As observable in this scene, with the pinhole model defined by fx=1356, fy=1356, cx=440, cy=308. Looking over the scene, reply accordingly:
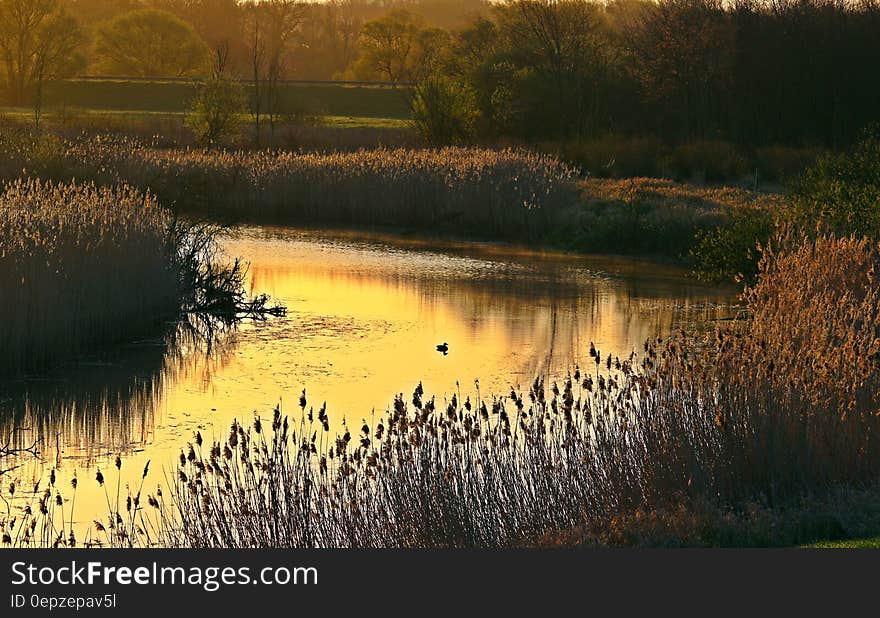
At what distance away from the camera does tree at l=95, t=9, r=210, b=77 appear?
8388 cm

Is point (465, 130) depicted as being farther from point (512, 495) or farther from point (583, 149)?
point (512, 495)

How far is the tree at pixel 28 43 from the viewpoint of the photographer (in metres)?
69.8

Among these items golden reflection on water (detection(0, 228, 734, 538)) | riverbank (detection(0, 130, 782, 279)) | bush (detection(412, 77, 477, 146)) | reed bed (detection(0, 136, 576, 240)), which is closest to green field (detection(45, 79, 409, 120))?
bush (detection(412, 77, 477, 146))

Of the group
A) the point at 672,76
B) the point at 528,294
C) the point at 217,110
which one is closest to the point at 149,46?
the point at 217,110

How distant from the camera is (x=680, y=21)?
41312 mm

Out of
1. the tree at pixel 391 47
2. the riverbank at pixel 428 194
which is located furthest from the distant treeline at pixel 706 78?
the tree at pixel 391 47

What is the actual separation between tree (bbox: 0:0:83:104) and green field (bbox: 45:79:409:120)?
141 cm

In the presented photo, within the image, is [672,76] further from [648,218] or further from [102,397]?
[102,397]

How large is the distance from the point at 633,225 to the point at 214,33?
84.2 m

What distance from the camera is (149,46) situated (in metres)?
84.2

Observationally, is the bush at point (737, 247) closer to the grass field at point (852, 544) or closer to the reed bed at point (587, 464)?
the reed bed at point (587, 464)

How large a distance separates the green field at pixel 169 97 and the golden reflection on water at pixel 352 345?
1677 inches

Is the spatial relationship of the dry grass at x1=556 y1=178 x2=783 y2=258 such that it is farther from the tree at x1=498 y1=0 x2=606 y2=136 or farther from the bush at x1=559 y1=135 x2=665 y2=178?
the tree at x1=498 y1=0 x2=606 y2=136

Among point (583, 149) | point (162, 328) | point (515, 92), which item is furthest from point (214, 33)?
point (162, 328)
